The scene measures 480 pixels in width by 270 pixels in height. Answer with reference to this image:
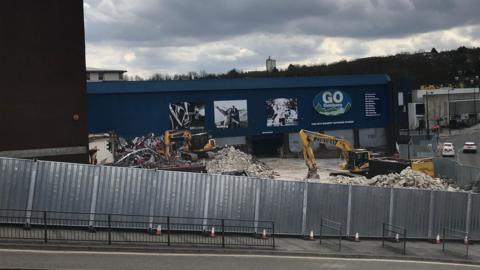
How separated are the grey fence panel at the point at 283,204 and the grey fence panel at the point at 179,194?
2.29 metres

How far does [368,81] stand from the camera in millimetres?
75062

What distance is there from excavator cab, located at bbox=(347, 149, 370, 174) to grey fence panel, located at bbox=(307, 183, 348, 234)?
25.0m

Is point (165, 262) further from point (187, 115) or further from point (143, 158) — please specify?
point (187, 115)

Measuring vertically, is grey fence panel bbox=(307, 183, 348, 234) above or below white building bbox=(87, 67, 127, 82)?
below

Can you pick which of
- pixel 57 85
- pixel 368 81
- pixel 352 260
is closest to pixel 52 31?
pixel 57 85

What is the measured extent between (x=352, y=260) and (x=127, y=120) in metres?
50.2

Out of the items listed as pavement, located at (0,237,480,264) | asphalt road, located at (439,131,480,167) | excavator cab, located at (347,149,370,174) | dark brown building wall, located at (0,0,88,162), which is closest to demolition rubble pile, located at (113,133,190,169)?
excavator cab, located at (347,149,370,174)

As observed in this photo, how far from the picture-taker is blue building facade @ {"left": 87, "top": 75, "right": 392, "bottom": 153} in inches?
2485

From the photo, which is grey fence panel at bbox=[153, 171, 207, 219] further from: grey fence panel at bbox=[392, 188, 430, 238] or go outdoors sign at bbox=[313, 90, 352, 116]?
go outdoors sign at bbox=[313, 90, 352, 116]

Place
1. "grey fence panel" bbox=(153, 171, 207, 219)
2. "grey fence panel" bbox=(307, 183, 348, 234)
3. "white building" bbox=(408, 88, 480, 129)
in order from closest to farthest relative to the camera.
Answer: "grey fence panel" bbox=(153, 171, 207, 219)
"grey fence panel" bbox=(307, 183, 348, 234)
"white building" bbox=(408, 88, 480, 129)

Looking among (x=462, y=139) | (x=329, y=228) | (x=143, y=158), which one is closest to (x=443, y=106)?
(x=462, y=139)

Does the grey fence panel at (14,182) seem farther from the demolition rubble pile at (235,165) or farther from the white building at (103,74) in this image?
the white building at (103,74)

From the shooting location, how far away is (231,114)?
226ft

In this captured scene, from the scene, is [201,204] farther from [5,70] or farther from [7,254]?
[5,70]
